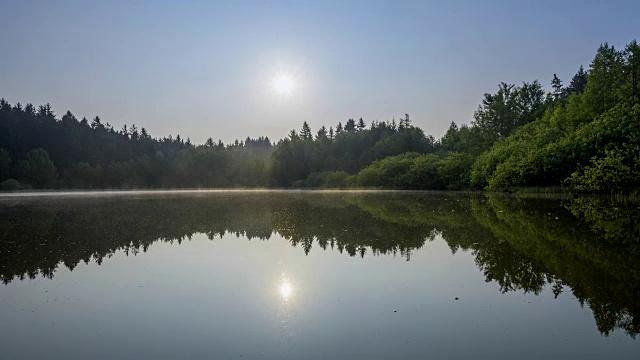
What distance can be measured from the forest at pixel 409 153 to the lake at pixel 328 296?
2445 centimetres

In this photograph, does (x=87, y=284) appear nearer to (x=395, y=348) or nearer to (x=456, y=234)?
(x=395, y=348)

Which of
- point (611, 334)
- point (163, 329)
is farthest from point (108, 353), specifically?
point (611, 334)

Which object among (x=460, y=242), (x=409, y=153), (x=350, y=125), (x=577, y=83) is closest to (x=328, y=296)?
(x=460, y=242)

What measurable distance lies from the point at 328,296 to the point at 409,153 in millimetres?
78481

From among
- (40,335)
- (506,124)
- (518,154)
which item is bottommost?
(40,335)

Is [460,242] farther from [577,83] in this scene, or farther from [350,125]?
[350,125]

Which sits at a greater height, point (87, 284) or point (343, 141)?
point (343, 141)

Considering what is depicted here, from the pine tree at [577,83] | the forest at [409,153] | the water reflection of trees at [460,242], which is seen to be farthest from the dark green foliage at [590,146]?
the pine tree at [577,83]

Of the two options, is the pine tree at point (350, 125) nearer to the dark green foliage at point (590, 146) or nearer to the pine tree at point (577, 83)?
the pine tree at point (577, 83)

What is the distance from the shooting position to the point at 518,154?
147ft

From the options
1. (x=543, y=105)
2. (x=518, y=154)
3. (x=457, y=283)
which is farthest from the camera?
(x=543, y=105)

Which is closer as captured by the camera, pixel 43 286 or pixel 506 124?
pixel 43 286

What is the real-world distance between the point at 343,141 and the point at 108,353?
125 metres

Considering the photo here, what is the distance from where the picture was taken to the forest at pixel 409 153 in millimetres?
36062
